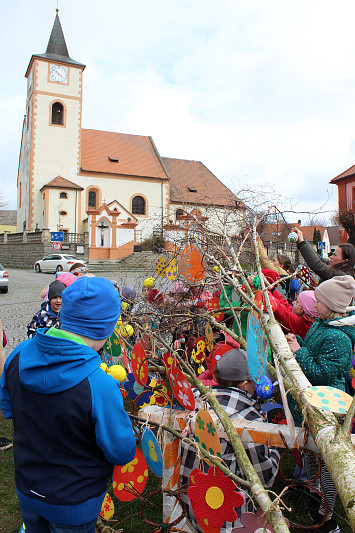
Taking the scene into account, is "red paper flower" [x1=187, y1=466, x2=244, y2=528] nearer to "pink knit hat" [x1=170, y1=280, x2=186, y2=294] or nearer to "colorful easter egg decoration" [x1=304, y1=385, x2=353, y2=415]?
"colorful easter egg decoration" [x1=304, y1=385, x2=353, y2=415]

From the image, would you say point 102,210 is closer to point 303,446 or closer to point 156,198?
point 156,198

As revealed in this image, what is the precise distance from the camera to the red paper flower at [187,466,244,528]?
1396mm

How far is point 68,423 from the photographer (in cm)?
140

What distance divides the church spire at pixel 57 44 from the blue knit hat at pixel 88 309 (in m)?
39.5

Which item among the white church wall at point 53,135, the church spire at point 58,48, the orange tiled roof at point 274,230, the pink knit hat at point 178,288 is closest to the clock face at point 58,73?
the white church wall at point 53,135

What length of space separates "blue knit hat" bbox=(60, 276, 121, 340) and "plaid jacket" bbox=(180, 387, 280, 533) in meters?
0.63

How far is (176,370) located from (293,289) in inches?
153

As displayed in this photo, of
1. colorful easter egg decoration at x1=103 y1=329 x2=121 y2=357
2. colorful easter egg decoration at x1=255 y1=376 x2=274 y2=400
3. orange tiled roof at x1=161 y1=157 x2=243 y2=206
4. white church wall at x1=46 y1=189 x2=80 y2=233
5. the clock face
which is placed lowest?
colorful easter egg decoration at x1=255 y1=376 x2=274 y2=400

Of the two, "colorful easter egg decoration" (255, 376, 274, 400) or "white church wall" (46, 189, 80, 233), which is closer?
"colorful easter egg decoration" (255, 376, 274, 400)

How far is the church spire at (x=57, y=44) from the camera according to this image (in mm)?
35281

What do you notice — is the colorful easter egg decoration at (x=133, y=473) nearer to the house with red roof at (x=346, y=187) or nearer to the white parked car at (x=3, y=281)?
the white parked car at (x=3, y=281)

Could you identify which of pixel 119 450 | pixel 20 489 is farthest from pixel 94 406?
pixel 20 489

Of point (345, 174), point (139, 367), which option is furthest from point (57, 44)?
point (139, 367)

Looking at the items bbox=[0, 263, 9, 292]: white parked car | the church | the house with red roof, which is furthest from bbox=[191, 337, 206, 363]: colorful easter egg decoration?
the house with red roof
